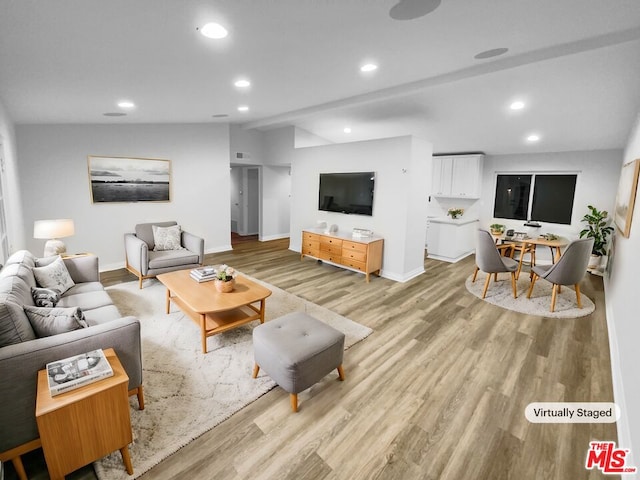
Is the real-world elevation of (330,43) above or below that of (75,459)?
above

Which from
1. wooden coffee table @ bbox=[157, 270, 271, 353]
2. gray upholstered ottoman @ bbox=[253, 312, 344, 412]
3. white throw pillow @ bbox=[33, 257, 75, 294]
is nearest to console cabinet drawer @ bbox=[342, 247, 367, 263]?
wooden coffee table @ bbox=[157, 270, 271, 353]

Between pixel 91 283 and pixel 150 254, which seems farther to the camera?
pixel 150 254

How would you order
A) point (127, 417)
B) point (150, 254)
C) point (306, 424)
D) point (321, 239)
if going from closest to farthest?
point (127, 417) → point (306, 424) → point (150, 254) → point (321, 239)

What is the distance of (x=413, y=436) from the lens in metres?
1.90

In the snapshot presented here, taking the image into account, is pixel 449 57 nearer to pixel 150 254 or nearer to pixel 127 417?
pixel 127 417

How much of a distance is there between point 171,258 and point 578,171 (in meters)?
7.51

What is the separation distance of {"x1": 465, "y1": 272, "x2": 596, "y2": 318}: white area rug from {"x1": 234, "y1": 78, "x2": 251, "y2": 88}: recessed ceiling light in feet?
13.0

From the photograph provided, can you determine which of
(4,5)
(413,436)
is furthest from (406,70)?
(413,436)

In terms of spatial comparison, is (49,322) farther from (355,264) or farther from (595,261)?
(595,261)

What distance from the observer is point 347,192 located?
5.41 meters

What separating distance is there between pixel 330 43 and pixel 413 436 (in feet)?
9.19

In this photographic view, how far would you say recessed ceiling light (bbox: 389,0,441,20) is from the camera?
1.76 meters

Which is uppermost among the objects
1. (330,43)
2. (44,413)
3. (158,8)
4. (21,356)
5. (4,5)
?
(330,43)

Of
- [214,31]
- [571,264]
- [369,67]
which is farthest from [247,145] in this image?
[571,264]
